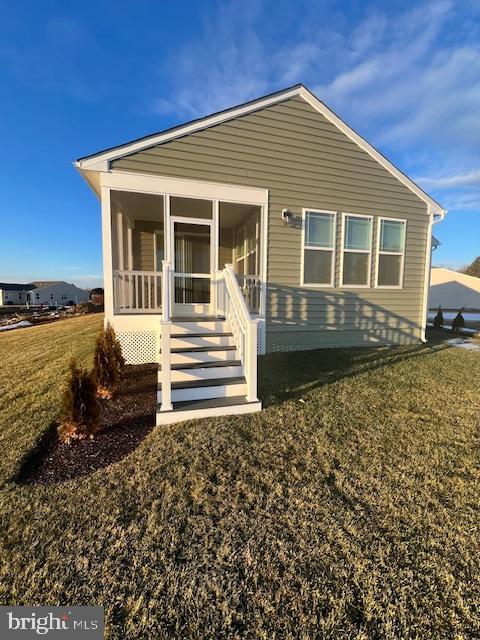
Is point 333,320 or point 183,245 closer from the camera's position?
point 183,245

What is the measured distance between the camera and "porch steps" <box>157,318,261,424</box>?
380 centimetres

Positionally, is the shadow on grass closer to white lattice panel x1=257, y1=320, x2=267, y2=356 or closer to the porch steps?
white lattice panel x1=257, y1=320, x2=267, y2=356

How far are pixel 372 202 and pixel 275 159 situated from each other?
112 inches

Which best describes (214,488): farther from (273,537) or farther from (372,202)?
(372,202)

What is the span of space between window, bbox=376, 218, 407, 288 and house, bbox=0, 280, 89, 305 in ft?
240

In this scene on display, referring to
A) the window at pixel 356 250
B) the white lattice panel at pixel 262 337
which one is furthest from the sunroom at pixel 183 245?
the window at pixel 356 250

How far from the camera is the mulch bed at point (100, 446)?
2771mm

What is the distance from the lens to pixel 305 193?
7086mm

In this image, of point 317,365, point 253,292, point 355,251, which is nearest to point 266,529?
point 317,365

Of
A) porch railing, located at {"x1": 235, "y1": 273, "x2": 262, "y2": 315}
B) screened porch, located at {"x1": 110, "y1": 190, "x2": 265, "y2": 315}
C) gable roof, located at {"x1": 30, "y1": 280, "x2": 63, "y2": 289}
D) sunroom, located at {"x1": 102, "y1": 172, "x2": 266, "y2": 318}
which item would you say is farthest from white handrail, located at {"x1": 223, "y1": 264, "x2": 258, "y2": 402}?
gable roof, located at {"x1": 30, "y1": 280, "x2": 63, "y2": 289}

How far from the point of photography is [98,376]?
4488 mm

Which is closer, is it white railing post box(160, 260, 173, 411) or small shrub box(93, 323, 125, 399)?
white railing post box(160, 260, 173, 411)

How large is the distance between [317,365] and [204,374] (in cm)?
283

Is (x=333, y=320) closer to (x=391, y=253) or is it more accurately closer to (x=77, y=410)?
(x=391, y=253)
